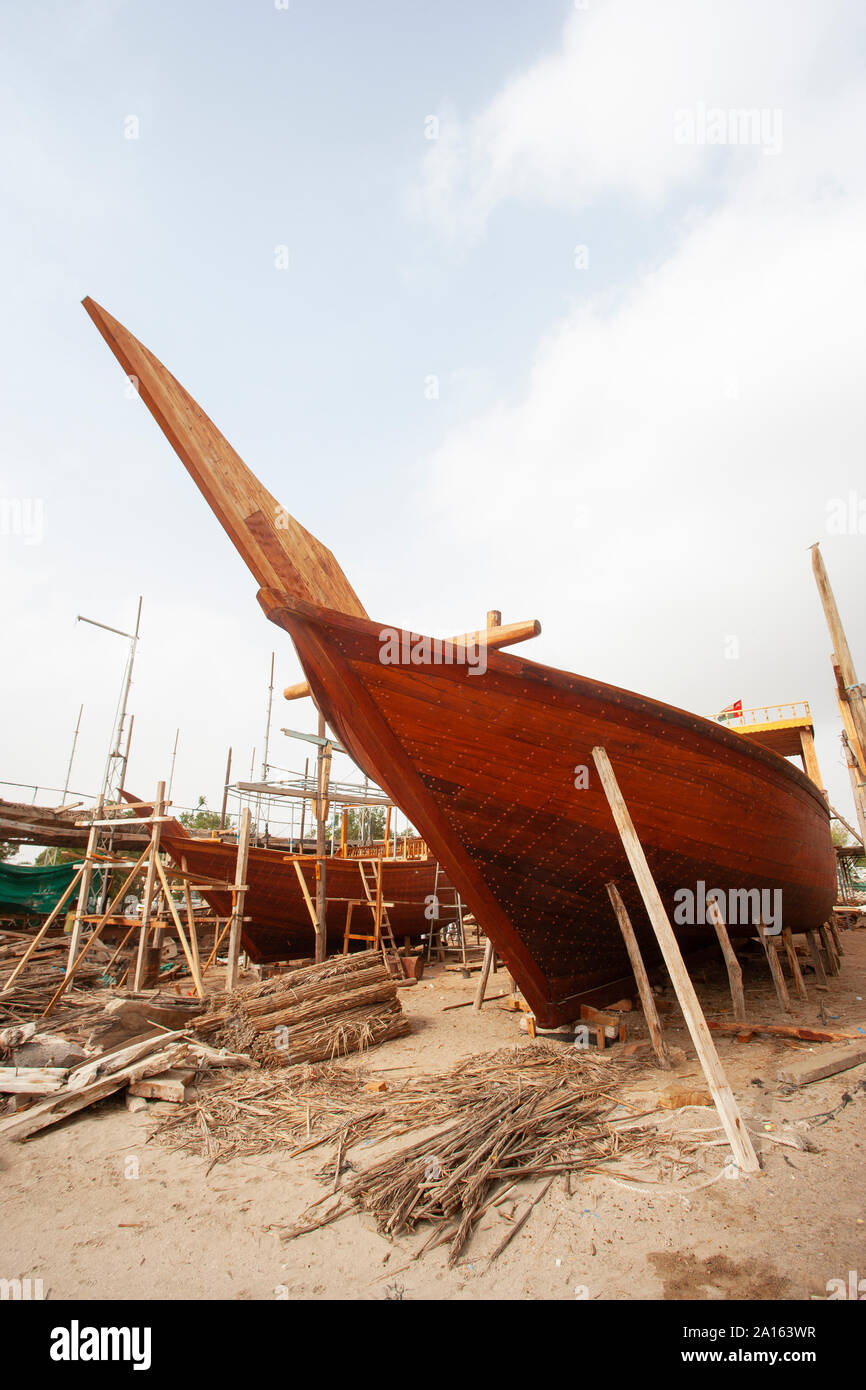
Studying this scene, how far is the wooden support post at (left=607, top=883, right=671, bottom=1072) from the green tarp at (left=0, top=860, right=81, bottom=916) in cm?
1447

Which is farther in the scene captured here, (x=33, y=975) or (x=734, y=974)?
(x=33, y=975)

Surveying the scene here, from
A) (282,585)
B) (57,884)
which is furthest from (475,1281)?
(57,884)

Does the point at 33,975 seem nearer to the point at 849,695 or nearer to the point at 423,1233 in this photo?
the point at 423,1233

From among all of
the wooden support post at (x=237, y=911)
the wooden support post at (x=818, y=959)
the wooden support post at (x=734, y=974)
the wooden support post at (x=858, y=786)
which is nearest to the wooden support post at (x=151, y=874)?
the wooden support post at (x=237, y=911)

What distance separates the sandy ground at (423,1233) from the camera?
2.24m

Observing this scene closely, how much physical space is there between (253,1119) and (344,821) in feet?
37.1

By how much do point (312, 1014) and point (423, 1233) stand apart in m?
3.79

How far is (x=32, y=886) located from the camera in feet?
50.5

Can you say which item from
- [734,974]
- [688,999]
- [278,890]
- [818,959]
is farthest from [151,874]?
[818,959]

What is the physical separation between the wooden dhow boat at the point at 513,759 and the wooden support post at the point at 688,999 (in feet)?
1.65

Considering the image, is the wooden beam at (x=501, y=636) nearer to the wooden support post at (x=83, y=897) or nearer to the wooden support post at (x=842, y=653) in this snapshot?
the wooden support post at (x=83, y=897)

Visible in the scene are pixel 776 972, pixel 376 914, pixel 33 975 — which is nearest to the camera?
pixel 776 972
